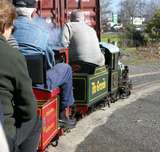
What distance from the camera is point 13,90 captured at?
3.82 meters

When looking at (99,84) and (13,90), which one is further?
(99,84)

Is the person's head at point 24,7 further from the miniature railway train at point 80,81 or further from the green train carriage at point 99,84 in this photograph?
the green train carriage at point 99,84

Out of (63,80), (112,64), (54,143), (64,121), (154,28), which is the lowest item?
(154,28)

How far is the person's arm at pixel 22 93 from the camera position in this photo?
380 cm

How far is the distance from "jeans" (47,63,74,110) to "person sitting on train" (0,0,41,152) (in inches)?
102

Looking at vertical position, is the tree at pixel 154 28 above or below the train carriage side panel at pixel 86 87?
below

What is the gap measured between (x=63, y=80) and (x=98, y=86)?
2.71 metres

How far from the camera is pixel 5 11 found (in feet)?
12.3

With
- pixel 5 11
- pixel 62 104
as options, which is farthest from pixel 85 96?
pixel 5 11

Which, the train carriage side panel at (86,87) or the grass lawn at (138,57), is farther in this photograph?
the grass lawn at (138,57)

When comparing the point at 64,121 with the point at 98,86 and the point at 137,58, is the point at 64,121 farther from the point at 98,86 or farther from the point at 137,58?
the point at 137,58

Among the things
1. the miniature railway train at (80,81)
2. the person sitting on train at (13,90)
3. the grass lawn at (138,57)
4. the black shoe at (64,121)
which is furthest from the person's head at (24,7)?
the grass lawn at (138,57)

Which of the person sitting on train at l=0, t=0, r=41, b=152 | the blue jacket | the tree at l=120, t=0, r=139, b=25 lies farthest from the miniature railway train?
the tree at l=120, t=0, r=139, b=25

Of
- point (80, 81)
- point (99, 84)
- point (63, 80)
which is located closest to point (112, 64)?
point (99, 84)
